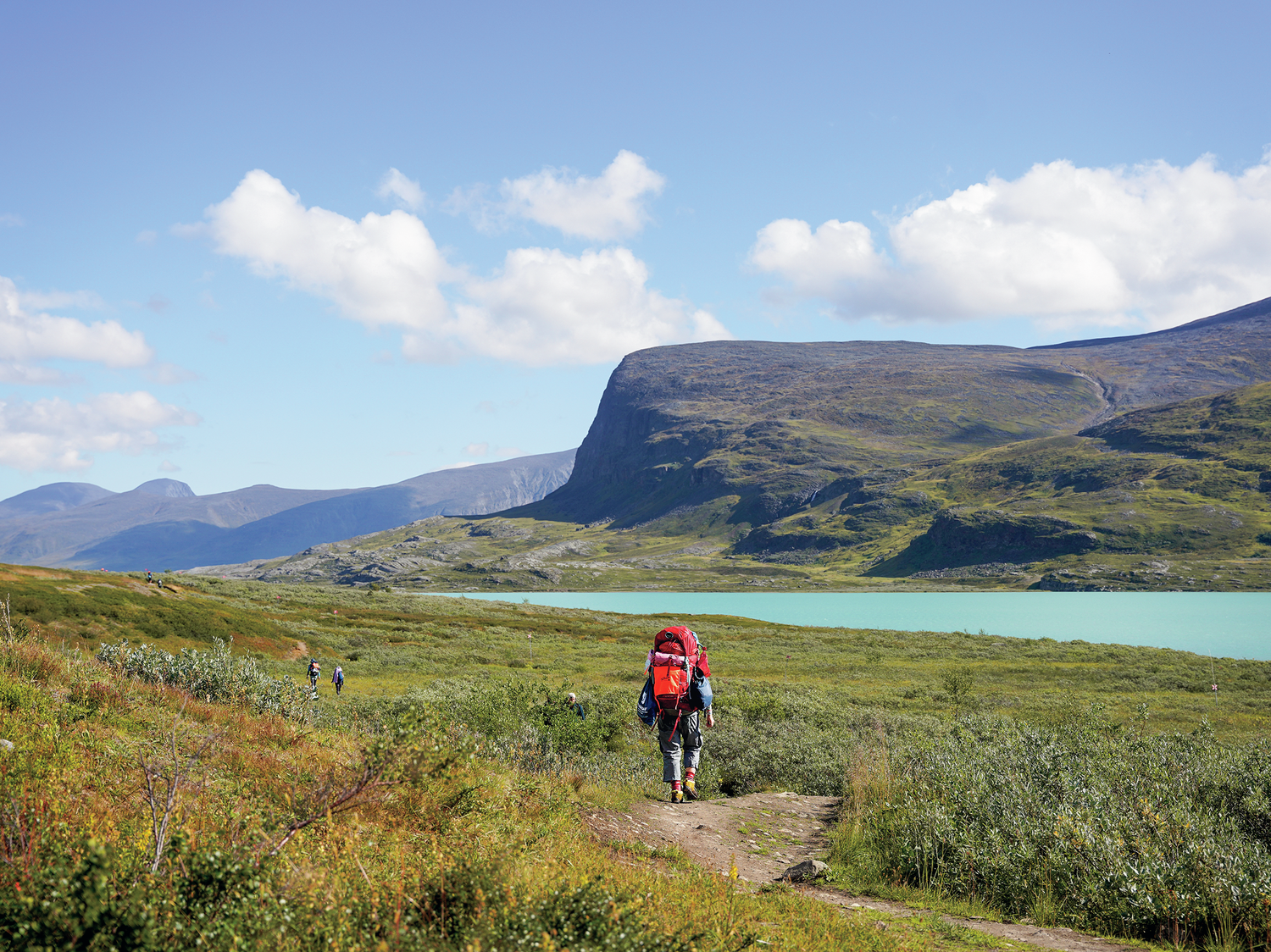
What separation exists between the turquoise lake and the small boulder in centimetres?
6831

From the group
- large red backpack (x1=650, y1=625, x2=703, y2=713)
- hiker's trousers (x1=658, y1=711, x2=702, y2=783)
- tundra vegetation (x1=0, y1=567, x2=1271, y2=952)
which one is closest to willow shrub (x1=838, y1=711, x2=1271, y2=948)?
A: tundra vegetation (x1=0, y1=567, x2=1271, y2=952)

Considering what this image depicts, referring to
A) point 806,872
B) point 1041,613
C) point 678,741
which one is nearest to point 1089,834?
point 806,872

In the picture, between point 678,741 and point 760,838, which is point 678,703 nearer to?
point 678,741

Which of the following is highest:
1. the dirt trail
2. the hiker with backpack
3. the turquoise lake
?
the hiker with backpack

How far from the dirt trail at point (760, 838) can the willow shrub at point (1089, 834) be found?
60 cm

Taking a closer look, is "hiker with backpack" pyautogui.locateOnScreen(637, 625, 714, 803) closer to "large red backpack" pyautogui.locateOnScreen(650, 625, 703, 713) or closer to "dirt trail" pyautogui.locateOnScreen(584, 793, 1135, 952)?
"large red backpack" pyautogui.locateOnScreen(650, 625, 703, 713)

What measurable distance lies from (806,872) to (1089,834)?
308 cm

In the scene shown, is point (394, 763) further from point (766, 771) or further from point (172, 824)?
point (766, 771)

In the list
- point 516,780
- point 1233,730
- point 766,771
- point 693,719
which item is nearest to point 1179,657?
point 1233,730

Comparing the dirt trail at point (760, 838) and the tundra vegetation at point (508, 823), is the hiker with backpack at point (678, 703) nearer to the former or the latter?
the dirt trail at point (760, 838)

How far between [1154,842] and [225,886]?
29.8ft

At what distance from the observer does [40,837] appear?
15.7 feet

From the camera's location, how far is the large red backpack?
11984 millimetres

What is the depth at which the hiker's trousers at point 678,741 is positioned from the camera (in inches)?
475
